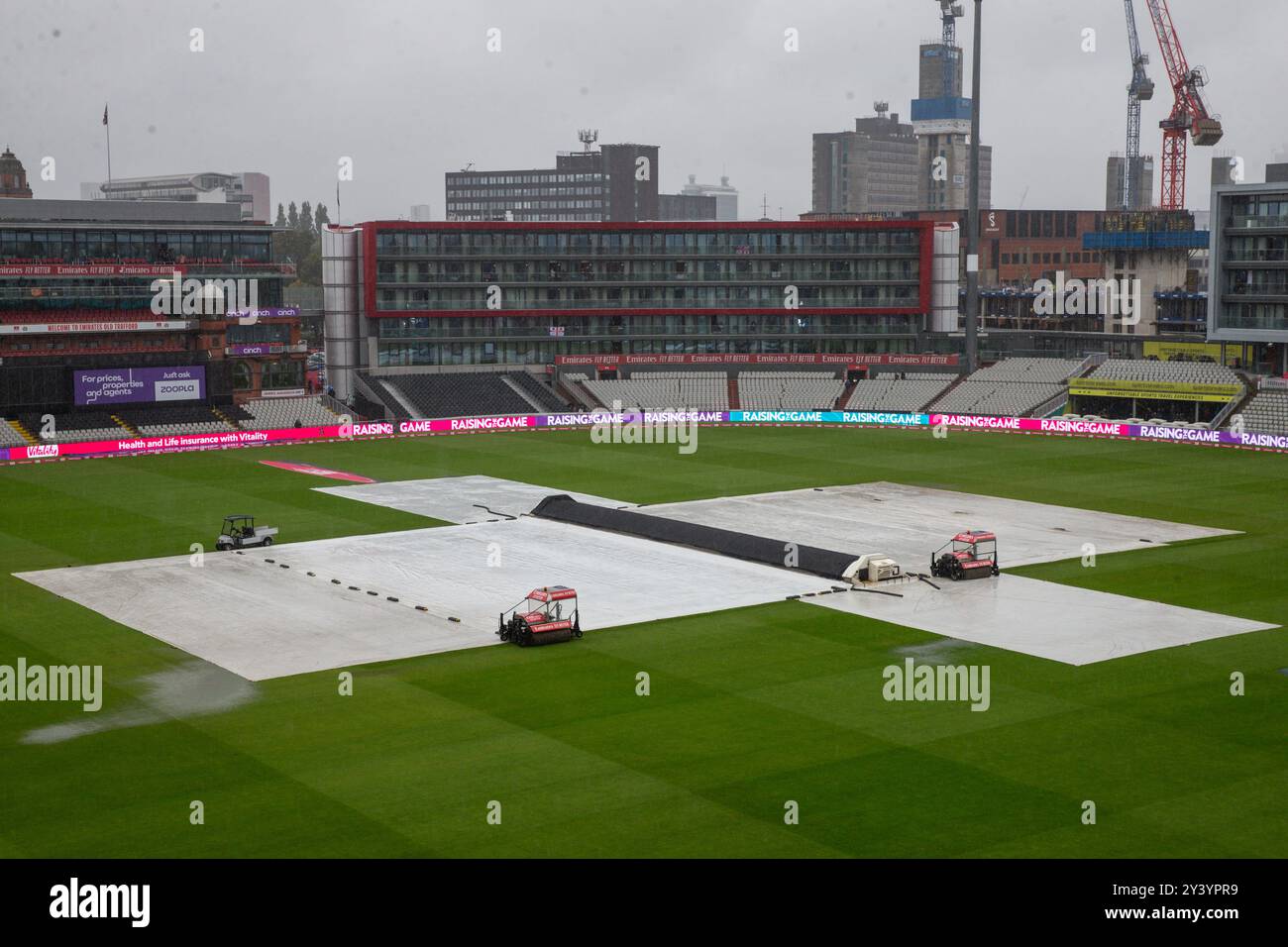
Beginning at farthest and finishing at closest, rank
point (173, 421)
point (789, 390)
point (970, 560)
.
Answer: point (789, 390) → point (173, 421) → point (970, 560)

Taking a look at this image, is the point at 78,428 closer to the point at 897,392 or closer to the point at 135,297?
the point at 135,297

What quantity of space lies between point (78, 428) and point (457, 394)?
2861cm

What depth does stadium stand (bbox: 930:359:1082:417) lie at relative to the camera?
110000 millimetres

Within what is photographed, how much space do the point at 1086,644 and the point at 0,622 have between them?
32.1 m

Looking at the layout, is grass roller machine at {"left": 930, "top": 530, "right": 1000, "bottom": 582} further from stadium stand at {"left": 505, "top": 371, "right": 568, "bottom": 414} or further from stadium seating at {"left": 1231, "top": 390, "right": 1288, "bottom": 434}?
stadium stand at {"left": 505, "top": 371, "right": 568, "bottom": 414}

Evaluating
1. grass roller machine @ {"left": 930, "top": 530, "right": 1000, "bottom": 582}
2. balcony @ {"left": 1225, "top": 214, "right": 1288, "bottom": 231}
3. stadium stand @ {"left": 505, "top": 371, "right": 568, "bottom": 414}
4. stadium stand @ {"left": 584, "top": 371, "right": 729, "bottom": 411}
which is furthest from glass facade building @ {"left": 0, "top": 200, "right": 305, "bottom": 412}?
grass roller machine @ {"left": 930, "top": 530, "right": 1000, "bottom": 582}

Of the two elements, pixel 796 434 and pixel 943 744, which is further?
pixel 796 434

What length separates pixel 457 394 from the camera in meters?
114

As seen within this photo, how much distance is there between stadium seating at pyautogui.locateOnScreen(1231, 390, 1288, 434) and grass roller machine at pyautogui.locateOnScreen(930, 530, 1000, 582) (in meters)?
49.1

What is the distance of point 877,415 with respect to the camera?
356 ft

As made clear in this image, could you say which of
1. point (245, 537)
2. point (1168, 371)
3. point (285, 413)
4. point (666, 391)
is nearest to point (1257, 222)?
point (1168, 371)

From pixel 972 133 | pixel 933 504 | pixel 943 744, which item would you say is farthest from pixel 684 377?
pixel 943 744

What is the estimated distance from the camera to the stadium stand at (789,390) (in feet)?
381
